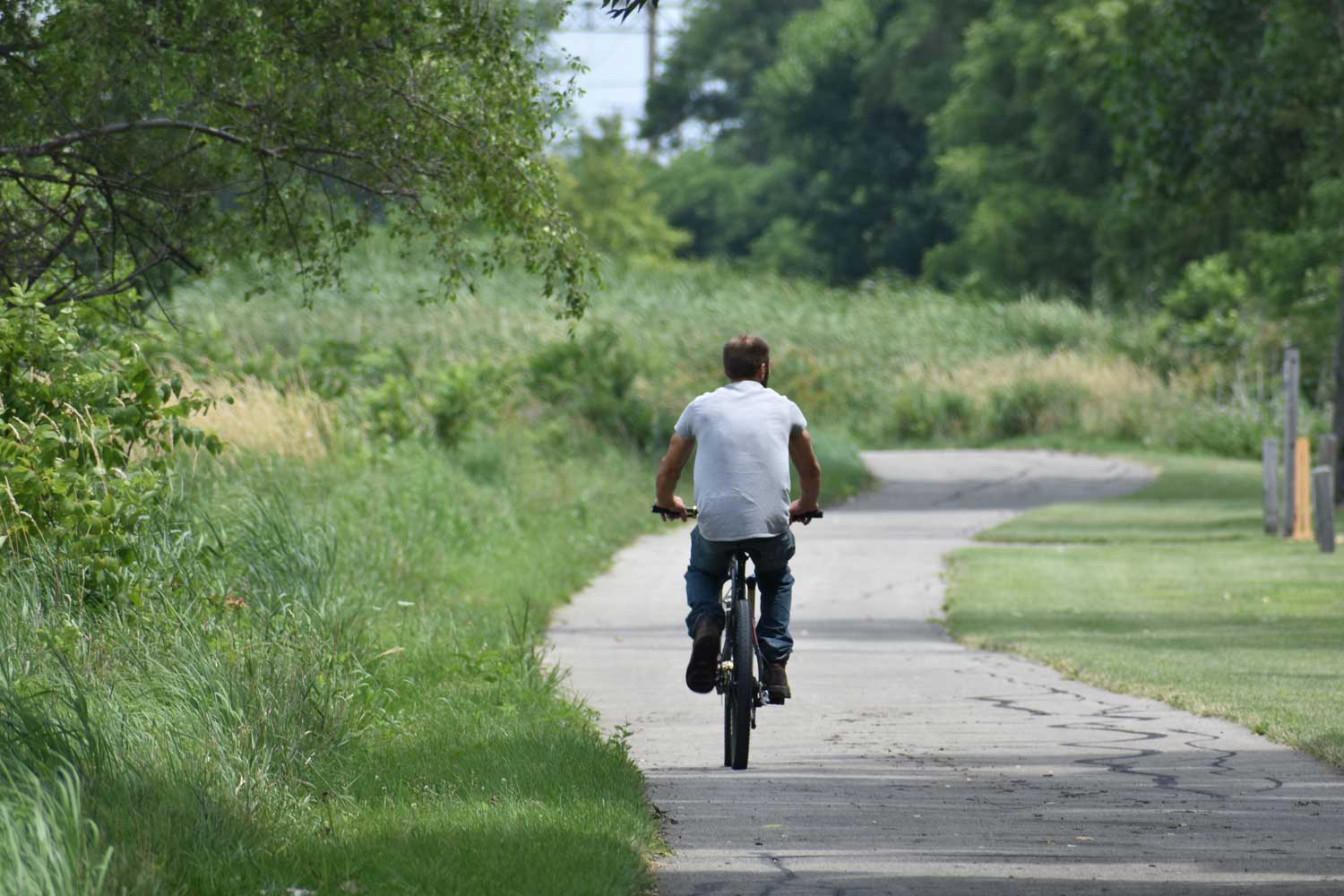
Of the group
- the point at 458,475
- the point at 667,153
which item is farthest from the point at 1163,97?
the point at 667,153

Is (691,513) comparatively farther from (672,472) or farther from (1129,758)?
(1129,758)

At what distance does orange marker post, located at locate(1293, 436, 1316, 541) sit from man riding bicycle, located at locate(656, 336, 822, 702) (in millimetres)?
15605

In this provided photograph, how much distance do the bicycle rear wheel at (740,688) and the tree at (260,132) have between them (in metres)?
3.88

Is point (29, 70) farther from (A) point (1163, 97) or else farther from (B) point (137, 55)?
(A) point (1163, 97)

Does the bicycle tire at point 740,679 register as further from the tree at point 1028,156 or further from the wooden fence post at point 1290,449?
the tree at point 1028,156

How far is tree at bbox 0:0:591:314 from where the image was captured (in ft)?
36.3

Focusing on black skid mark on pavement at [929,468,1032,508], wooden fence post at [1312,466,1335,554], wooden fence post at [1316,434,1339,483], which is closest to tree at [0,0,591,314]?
wooden fence post at [1312,466,1335,554]

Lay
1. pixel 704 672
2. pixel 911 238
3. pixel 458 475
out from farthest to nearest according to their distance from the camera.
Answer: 1. pixel 911 238
2. pixel 458 475
3. pixel 704 672

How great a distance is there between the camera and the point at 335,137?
11.5 meters

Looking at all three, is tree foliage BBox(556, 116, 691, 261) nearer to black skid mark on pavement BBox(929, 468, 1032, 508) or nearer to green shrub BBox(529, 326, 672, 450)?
black skid mark on pavement BBox(929, 468, 1032, 508)

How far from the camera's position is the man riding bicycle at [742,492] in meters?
8.70

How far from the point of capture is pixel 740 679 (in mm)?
8625

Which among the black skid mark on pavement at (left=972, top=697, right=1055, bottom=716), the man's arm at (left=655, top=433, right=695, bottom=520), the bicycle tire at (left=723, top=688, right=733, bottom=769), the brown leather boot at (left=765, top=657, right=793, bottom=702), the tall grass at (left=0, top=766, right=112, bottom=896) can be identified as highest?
the man's arm at (left=655, top=433, right=695, bottom=520)

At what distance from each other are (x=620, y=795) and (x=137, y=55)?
18.0 ft
